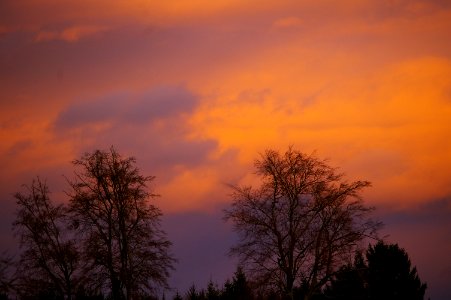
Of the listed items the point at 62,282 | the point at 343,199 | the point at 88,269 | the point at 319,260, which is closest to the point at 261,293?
the point at 319,260

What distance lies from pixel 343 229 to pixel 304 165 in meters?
4.62

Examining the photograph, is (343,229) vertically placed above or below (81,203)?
below

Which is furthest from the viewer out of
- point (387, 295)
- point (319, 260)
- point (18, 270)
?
point (387, 295)

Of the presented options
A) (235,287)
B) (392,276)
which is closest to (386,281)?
(392,276)

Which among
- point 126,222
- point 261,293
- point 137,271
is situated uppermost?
point 126,222

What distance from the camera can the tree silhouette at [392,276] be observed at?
2537 inches

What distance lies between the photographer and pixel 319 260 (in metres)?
37.0

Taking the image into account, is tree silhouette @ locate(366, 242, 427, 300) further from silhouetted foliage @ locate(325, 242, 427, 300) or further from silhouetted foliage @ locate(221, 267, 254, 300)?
silhouetted foliage @ locate(221, 267, 254, 300)

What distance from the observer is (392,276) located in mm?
67062

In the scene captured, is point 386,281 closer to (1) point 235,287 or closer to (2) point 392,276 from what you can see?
(2) point 392,276

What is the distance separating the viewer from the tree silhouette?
211ft

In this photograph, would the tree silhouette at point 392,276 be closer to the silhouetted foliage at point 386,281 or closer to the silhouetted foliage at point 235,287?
the silhouetted foliage at point 386,281

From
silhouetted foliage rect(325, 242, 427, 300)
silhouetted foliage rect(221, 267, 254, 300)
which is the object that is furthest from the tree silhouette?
silhouetted foliage rect(221, 267, 254, 300)

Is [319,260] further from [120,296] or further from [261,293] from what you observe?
[120,296]
